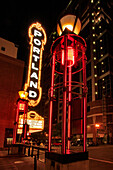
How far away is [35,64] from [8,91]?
6080mm

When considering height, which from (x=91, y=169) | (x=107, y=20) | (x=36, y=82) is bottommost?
(x=91, y=169)

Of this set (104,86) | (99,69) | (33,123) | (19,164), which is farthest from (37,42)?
(99,69)

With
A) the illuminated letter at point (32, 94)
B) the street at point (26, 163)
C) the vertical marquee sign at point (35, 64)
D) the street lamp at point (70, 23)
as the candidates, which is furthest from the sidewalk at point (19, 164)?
the illuminated letter at point (32, 94)

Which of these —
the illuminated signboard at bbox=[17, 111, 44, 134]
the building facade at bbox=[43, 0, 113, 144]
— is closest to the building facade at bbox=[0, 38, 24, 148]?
the illuminated signboard at bbox=[17, 111, 44, 134]

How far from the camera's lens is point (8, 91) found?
20953mm

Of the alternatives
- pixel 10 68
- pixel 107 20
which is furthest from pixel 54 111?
pixel 107 20

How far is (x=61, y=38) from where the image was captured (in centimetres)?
517

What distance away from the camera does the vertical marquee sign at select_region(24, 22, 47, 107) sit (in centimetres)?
1683

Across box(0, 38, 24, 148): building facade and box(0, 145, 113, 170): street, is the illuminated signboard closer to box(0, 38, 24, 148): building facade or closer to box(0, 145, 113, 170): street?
box(0, 38, 24, 148): building facade

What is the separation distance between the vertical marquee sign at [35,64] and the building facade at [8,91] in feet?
17.6

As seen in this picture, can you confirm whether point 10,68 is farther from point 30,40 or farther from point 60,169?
point 60,169

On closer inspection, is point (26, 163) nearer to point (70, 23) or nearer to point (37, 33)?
point (70, 23)

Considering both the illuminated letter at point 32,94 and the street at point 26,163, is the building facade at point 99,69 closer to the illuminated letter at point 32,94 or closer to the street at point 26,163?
the illuminated letter at point 32,94

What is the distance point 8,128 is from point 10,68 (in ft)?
27.7
